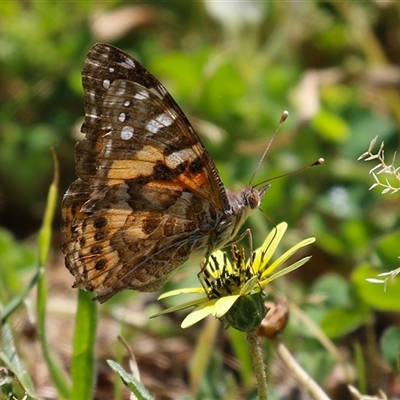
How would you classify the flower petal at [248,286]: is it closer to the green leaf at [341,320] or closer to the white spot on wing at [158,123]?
the white spot on wing at [158,123]

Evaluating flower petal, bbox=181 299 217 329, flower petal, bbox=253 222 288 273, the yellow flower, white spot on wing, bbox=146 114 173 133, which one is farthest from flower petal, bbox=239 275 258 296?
white spot on wing, bbox=146 114 173 133

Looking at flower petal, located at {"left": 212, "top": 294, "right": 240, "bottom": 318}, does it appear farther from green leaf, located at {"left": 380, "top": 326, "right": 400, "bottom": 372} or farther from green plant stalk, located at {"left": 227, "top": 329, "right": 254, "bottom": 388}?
green plant stalk, located at {"left": 227, "top": 329, "right": 254, "bottom": 388}

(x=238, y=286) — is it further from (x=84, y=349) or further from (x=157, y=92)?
(x=157, y=92)

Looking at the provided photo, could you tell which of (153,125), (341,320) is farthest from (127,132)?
(341,320)

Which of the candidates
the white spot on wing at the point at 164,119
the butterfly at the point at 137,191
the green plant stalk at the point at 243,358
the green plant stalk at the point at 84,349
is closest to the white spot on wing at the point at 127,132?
the butterfly at the point at 137,191

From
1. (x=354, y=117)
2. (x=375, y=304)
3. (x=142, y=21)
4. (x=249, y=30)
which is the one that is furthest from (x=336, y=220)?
(x=142, y=21)
